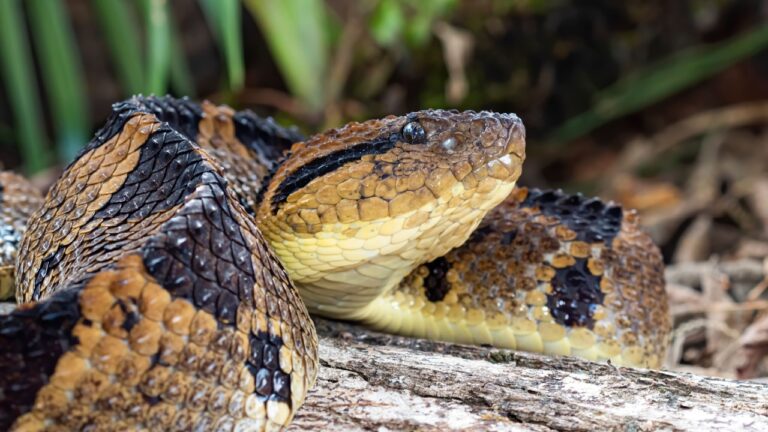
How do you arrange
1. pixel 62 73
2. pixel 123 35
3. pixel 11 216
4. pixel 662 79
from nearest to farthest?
pixel 11 216
pixel 123 35
pixel 62 73
pixel 662 79

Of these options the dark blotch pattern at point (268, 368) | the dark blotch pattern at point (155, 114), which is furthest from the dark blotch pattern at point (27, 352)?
the dark blotch pattern at point (155, 114)

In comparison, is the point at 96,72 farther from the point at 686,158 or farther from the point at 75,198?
the point at 75,198

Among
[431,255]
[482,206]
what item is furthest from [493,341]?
[482,206]

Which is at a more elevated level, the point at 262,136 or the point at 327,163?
the point at 262,136

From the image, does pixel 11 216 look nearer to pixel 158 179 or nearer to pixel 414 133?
pixel 158 179

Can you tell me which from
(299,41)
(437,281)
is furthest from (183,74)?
(437,281)

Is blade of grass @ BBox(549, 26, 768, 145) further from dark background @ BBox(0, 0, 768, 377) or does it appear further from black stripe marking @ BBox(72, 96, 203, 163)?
black stripe marking @ BBox(72, 96, 203, 163)

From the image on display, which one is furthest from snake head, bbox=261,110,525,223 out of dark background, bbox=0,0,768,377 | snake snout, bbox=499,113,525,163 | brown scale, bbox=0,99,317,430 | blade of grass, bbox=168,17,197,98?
→ blade of grass, bbox=168,17,197,98
